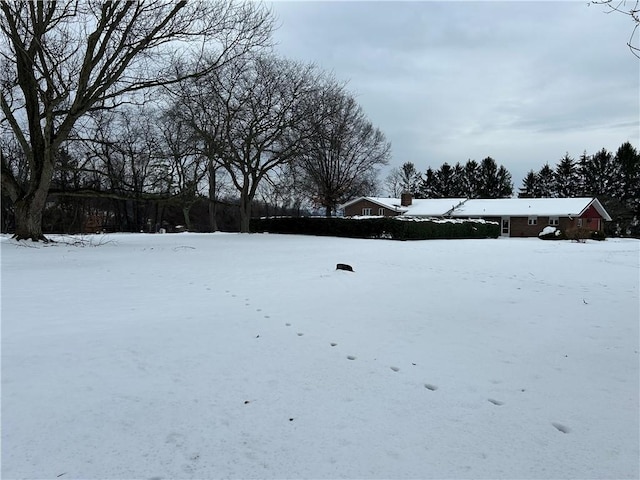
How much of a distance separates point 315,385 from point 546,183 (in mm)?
75096

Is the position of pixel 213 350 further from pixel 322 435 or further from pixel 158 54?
pixel 158 54

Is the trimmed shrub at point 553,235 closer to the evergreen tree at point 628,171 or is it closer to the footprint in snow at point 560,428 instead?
the evergreen tree at point 628,171

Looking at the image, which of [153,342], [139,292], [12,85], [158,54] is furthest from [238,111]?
[153,342]

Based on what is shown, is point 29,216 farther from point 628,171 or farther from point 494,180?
point 628,171

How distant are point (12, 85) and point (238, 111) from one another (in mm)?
12269

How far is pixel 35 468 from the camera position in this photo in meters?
2.24

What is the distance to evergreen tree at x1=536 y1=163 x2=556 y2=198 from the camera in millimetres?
67125

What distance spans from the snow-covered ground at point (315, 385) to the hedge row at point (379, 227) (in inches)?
777

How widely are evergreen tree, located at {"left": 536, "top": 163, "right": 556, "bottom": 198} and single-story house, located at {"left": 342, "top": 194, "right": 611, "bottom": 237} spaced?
73.8 feet

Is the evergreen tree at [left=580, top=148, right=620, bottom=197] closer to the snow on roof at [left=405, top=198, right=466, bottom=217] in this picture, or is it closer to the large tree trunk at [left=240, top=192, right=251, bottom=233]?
the snow on roof at [left=405, top=198, right=466, bottom=217]

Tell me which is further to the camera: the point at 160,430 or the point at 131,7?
the point at 131,7

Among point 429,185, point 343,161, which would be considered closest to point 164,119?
point 343,161

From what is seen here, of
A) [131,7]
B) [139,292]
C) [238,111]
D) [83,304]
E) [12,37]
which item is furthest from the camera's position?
[238,111]

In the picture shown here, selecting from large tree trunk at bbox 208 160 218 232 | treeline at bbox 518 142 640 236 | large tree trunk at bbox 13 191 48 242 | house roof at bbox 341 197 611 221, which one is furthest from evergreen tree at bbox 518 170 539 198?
large tree trunk at bbox 13 191 48 242
